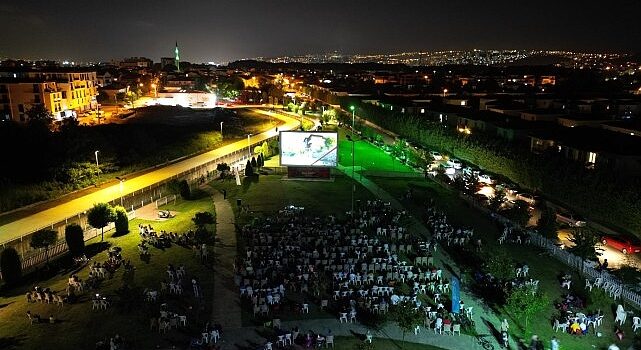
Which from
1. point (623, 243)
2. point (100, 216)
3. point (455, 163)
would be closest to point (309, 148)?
point (455, 163)

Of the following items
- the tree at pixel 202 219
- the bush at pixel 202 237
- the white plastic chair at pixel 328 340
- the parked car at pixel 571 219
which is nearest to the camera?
the white plastic chair at pixel 328 340

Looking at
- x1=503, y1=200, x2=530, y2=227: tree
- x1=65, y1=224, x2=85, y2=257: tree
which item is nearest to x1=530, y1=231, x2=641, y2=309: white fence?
x1=503, y1=200, x2=530, y2=227: tree

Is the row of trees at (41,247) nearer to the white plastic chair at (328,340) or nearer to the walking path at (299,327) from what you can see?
the walking path at (299,327)

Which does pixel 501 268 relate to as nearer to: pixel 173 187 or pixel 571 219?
pixel 571 219

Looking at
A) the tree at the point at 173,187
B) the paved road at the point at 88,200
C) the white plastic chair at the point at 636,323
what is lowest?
the white plastic chair at the point at 636,323

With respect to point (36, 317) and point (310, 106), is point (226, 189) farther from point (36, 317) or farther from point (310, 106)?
point (310, 106)

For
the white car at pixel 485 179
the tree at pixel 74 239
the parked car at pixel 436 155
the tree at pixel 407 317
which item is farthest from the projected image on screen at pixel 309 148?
the tree at pixel 407 317

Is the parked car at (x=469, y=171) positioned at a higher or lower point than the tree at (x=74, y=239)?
lower
